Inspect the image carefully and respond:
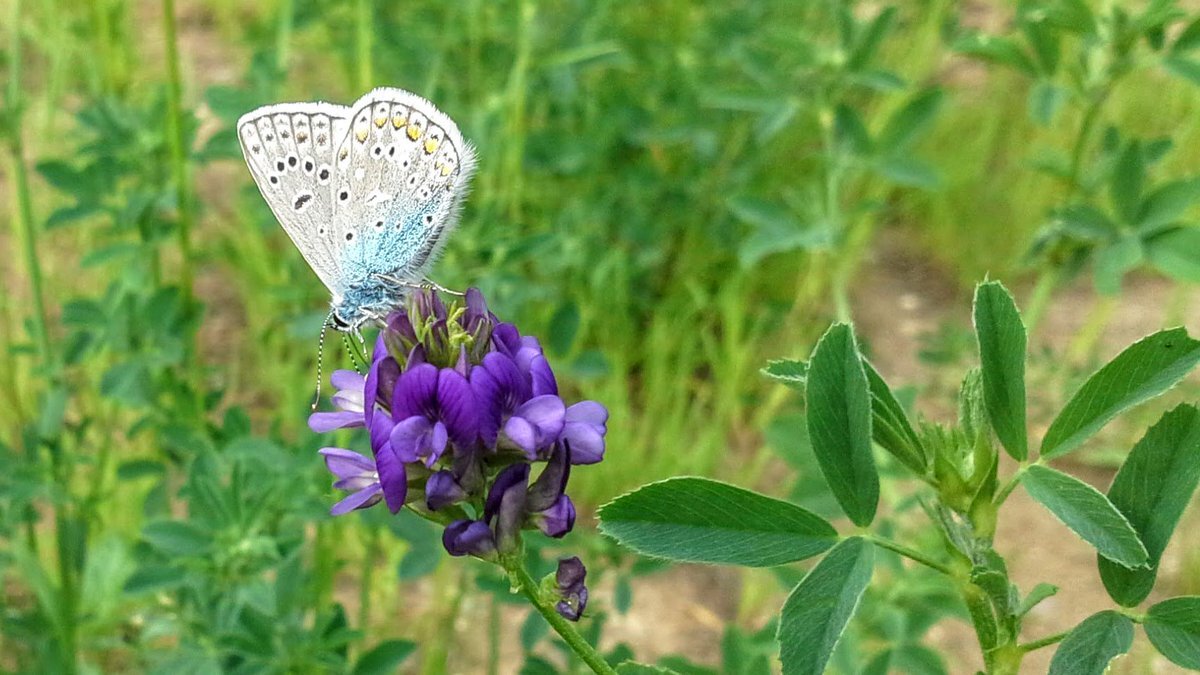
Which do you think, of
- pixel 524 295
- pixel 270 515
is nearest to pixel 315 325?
pixel 524 295

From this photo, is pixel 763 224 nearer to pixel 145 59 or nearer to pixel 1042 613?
pixel 1042 613

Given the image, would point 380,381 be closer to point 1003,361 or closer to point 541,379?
point 541,379

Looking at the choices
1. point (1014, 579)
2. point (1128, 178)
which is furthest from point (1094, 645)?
point (1014, 579)

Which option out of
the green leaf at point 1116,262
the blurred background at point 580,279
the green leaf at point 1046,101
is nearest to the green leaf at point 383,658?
the blurred background at point 580,279

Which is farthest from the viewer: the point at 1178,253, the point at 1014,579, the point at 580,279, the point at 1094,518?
the point at 580,279

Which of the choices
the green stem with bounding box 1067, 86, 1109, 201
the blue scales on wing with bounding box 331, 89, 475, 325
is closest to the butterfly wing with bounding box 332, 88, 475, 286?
the blue scales on wing with bounding box 331, 89, 475, 325

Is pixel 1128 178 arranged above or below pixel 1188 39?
below
